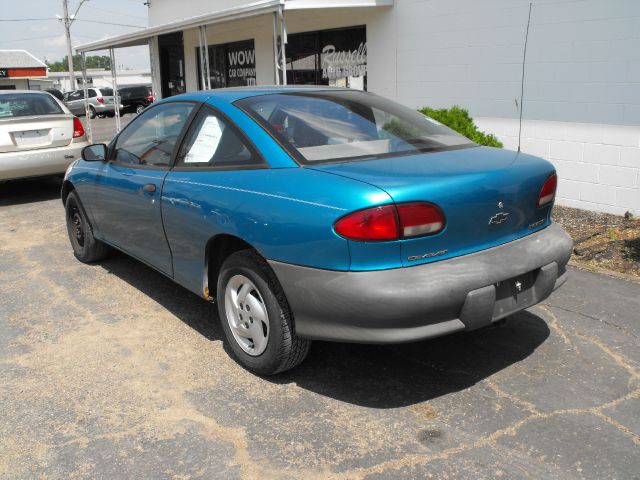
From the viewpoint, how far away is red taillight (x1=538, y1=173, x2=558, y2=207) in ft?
11.4

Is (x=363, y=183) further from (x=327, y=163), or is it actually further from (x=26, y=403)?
(x=26, y=403)

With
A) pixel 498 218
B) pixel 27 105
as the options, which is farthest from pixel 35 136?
pixel 498 218

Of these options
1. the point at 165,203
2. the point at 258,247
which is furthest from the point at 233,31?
the point at 258,247

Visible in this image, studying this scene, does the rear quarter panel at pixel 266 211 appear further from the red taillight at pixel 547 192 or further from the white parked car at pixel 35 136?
the white parked car at pixel 35 136

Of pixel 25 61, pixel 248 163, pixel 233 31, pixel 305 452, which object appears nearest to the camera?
pixel 305 452

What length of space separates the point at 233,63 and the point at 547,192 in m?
12.4

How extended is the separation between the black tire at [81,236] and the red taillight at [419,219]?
3.62 m

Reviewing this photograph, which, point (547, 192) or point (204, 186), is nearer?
point (547, 192)

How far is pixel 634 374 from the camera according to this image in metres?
3.53

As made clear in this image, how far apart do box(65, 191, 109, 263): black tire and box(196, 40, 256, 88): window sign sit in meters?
8.77

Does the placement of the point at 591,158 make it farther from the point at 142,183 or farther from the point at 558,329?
the point at 142,183

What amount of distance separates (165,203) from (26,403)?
1402 mm

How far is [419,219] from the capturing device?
2.91 m

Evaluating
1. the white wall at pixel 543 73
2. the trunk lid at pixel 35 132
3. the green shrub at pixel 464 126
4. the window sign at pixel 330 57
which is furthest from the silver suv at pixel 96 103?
the green shrub at pixel 464 126
